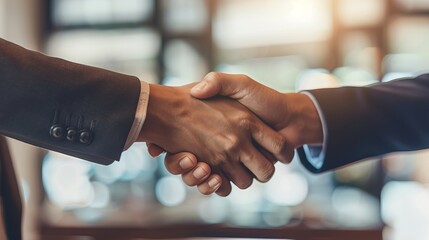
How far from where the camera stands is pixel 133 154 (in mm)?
3293

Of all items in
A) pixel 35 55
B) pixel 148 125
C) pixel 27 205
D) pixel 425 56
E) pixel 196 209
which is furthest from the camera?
pixel 27 205

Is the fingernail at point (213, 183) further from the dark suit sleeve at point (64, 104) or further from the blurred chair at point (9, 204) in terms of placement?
the blurred chair at point (9, 204)

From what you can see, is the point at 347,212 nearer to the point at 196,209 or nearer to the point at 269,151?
the point at 196,209

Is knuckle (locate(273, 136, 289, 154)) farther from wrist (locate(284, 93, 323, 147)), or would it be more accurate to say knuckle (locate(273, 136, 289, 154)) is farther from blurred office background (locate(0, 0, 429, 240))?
blurred office background (locate(0, 0, 429, 240))

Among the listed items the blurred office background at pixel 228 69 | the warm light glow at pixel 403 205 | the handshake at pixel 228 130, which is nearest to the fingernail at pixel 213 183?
the handshake at pixel 228 130

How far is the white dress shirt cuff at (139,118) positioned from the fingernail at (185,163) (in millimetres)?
166

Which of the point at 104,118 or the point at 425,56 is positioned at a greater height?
the point at 104,118

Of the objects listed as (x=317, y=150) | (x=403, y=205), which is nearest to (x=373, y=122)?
(x=317, y=150)

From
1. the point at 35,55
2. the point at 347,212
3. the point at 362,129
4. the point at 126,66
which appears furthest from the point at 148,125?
the point at 126,66

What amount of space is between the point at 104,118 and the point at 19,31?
267 cm

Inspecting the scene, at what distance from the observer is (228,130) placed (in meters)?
1.23

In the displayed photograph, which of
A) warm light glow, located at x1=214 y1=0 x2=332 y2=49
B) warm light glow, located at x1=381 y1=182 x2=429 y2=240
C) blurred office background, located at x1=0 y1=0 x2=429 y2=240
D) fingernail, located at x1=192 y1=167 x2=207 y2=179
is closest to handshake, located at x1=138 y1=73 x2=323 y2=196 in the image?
fingernail, located at x1=192 y1=167 x2=207 y2=179

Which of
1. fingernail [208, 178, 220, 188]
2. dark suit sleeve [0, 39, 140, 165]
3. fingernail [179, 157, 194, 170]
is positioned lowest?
fingernail [208, 178, 220, 188]

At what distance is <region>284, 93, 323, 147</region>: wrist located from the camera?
1.26 m
